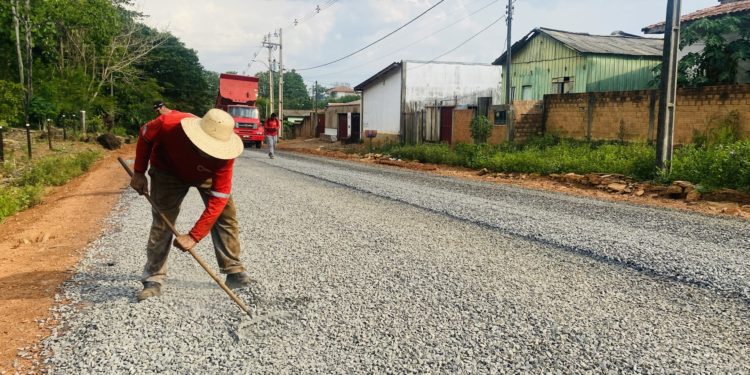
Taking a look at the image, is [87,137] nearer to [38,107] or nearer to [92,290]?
[38,107]

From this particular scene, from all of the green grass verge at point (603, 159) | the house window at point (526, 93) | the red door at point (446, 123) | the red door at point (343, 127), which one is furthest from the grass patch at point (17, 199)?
the red door at point (343, 127)

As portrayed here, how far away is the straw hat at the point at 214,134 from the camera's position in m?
3.56

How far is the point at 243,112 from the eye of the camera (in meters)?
26.1

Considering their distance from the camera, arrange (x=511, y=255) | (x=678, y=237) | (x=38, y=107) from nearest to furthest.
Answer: (x=511, y=255) → (x=678, y=237) → (x=38, y=107)

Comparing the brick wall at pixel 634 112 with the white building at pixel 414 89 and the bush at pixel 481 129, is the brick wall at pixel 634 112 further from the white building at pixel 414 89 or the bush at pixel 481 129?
the white building at pixel 414 89

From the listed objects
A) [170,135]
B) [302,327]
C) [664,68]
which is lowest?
[302,327]

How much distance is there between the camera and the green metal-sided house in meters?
21.8

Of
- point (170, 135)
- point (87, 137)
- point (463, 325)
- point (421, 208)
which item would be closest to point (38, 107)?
point (87, 137)

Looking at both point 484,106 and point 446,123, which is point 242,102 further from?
point 484,106

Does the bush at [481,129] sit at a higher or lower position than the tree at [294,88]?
lower

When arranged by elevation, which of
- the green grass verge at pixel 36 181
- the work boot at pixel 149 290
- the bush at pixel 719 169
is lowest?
the work boot at pixel 149 290

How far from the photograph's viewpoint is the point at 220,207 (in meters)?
3.77

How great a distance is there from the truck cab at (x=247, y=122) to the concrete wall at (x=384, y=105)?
646 centimetres

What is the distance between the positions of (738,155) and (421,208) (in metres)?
5.89
